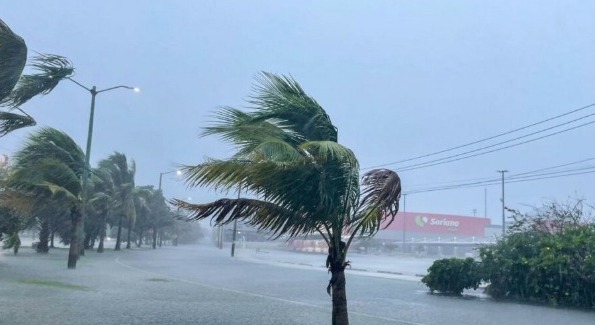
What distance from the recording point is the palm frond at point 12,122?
11.0 metres

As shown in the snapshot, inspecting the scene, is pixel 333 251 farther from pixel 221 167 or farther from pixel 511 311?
pixel 511 311

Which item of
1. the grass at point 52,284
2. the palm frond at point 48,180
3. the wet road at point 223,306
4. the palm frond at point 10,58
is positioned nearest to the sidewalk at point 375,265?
the wet road at point 223,306

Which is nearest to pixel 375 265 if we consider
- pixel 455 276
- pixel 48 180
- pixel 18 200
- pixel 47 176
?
pixel 455 276

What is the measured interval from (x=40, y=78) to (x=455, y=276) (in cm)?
1464

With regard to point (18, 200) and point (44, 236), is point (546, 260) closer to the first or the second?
point (18, 200)

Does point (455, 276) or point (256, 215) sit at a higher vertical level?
point (256, 215)

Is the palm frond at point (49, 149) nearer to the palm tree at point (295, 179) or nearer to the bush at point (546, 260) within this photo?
the bush at point (546, 260)

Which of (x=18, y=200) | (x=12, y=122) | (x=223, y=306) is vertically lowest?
(x=223, y=306)

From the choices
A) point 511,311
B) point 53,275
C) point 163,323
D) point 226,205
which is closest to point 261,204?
point 226,205

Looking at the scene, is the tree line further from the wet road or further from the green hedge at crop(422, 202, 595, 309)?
the green hedge at crop(422, 202, 595, 309)

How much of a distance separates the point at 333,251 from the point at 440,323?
6.01 metres

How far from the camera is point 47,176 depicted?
24469 mm

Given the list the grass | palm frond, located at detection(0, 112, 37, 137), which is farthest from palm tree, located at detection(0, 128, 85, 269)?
palm frond, located at detection(0, 112, 37, 137)

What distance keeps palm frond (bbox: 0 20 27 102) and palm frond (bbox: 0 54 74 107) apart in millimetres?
787
